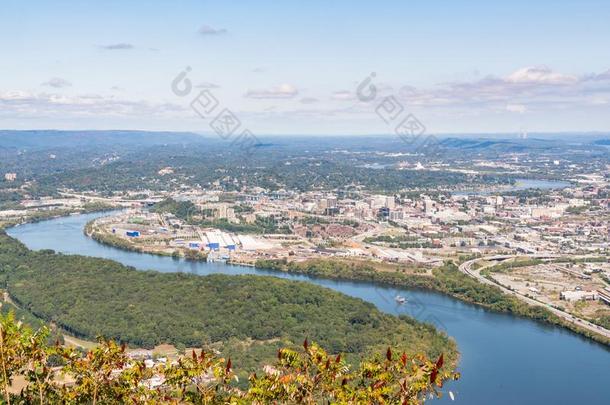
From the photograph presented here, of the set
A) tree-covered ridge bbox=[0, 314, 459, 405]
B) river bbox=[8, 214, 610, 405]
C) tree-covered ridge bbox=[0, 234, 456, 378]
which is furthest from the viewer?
tree-covered ridge bbox=[0, 234, 456, 378]

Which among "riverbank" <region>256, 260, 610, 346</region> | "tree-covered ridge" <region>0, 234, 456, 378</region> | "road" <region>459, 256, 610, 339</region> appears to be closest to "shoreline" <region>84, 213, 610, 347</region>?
"riverbank" <region>256, 260, 610, 346</region>

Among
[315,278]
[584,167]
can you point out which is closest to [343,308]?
[315,278]

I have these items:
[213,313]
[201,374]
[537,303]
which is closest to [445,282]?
[537,303]

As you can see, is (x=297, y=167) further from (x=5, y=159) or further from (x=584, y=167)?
(x=5, y=159)

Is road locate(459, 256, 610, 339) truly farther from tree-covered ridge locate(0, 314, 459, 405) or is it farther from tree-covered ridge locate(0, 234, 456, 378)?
tree-covered ridge locate(0, 314, 459, 405)

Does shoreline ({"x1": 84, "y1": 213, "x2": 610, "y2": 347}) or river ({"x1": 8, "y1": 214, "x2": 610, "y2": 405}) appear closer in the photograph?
river ({"x1": 8, "y1": 214, "x2": 610, "y2": 405})

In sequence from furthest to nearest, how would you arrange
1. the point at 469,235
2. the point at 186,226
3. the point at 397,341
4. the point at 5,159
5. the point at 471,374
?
the point at 5,159, the point at 186,226, the point at 469,235, the point at 397,341, the point at 471,374

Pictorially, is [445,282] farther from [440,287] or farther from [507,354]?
[507,354]
